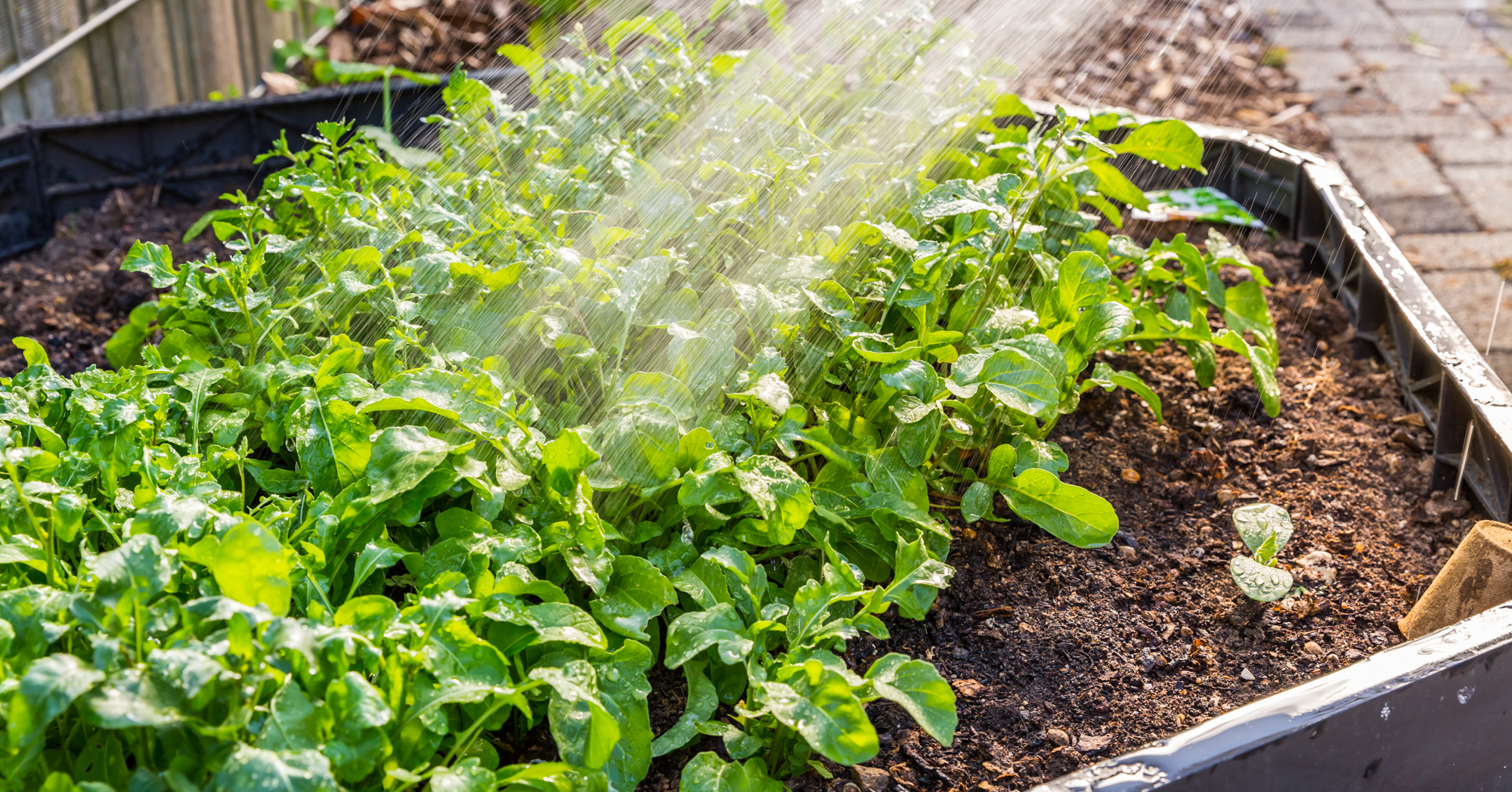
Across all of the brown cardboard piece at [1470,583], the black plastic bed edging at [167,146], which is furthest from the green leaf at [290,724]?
the black plastic bed edging at [167,146]

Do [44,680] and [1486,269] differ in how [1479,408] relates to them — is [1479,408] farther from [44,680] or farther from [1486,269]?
[44,680]

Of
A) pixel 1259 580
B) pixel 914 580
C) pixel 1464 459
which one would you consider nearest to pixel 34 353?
pixel 914 580

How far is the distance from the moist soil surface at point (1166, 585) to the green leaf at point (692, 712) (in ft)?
0.18

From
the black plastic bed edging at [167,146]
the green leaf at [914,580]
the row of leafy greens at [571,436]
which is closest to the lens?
the row of leafy greens at [571,436]

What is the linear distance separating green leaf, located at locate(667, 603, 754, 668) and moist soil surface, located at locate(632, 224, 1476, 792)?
16 cm

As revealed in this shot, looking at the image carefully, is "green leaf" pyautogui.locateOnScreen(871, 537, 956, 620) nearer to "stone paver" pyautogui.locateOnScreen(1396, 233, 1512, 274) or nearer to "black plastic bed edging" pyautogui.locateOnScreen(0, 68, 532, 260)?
"black plastic bed edging" pyautogui.locateOnScreen(0, 68, 532, 260)

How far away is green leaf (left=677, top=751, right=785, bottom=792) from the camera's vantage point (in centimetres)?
114

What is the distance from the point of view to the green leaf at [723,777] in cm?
114

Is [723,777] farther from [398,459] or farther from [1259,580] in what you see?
[1259,580]

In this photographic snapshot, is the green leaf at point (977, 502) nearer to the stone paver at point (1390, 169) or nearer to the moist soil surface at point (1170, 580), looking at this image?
the moist soil surface at point (1170, 580)

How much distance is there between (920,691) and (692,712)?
275 mm

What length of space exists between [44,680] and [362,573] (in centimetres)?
33

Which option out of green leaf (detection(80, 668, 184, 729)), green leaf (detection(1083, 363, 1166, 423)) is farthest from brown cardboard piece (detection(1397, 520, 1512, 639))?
green leaf (detection(80, 668, 184, 729))

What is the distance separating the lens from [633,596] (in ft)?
4.20
